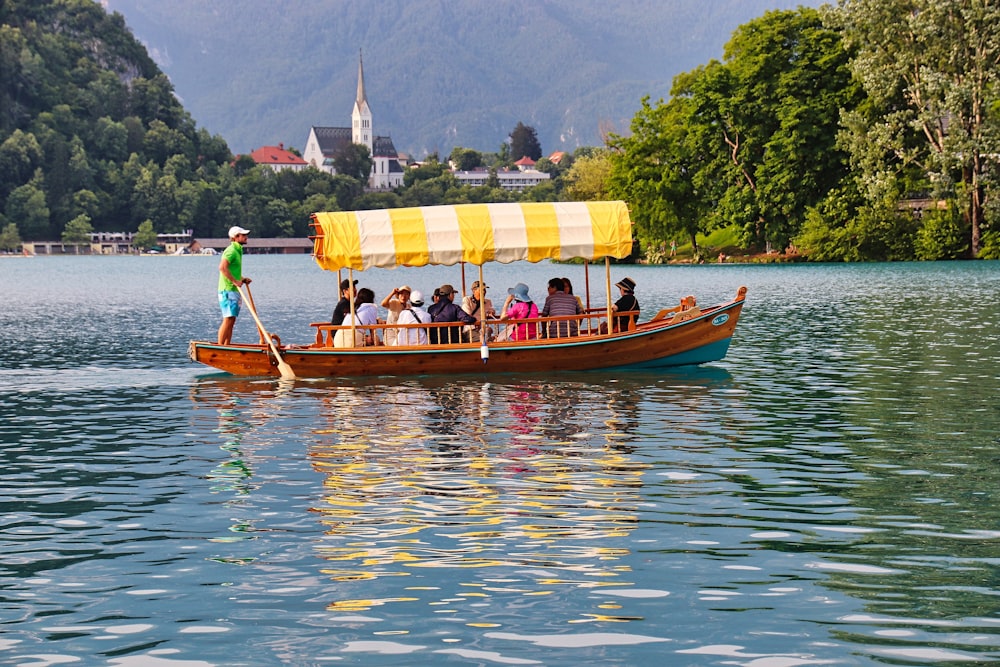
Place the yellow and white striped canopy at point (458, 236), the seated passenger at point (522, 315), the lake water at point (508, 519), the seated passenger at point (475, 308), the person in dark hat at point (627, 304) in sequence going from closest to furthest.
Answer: the lake water at point (508, 519) → the yellow and white striped canopy at point (458, 236) → the seated passenger at point (475, 308) → the seated passenger at point (522, 315) → the person in dark hat at point (627, 304)

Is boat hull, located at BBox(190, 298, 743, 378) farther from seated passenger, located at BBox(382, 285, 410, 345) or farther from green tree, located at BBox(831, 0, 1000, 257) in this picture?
green tree, located at BBox(831, 0, 1000, 257)

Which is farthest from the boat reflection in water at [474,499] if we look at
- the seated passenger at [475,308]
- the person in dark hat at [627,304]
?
the person in dark hat at [627,304]

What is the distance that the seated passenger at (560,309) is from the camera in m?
31.2

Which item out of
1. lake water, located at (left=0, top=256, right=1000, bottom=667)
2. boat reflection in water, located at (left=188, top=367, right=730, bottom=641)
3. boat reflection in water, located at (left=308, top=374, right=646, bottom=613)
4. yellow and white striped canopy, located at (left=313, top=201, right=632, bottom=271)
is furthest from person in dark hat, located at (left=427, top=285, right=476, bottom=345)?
boat reflection in water, located at (left=308, top=374, right=646, bottom=613)

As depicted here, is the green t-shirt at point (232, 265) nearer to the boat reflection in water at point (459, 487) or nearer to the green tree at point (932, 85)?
the boat reflection in water at point (459, 487)

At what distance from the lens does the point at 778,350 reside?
3706 centimetres

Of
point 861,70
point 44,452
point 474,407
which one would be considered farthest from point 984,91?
point 44,452

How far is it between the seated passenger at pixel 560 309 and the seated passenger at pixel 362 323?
4.10 m

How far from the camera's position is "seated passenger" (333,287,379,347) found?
31.0 metres

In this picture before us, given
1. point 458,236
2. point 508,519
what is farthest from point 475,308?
point 508,519

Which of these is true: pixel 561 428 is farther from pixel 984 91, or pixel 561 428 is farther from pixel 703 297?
pixel 984 91

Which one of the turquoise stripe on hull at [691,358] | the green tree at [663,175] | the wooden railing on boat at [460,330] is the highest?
the green tree at [663,175]

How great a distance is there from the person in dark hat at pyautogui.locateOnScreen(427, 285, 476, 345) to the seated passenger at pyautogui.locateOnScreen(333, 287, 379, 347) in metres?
1.35

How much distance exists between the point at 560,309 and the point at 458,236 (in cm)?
306
